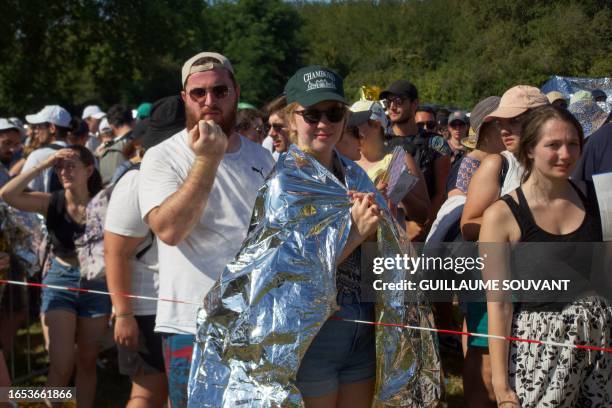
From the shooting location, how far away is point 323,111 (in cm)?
286

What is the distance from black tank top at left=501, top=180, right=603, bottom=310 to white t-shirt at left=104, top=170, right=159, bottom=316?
1.67 m

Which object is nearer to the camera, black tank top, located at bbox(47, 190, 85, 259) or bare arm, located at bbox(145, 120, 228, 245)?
bare arm, located at bbox(145, 120, 228, 245)

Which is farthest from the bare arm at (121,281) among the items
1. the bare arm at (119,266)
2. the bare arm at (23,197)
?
the bare arm at (23,197)

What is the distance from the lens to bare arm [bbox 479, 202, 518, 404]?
10.0 feet

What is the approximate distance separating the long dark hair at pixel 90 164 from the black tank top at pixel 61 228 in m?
0.19

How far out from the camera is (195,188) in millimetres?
2781

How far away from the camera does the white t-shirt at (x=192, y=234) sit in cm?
298

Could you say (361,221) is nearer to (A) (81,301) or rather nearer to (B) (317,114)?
(B) (317,114)

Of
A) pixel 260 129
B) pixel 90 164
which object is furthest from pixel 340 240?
pixel 260 129

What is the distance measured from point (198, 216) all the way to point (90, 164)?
2.61 meters

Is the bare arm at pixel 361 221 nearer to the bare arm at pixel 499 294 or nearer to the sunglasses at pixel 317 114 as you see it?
the sunglasses at pixel 317 114

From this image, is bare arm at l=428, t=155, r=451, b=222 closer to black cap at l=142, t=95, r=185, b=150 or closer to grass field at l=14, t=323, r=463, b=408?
grass field at l=14, t=323, r=463, b=408

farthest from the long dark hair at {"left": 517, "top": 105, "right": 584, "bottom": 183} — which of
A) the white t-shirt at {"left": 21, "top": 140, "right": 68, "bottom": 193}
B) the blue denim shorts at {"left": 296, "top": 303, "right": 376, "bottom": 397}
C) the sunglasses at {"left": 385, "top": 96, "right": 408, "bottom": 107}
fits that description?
the white t-shirt at {"left": 21, "top": 140, "right": 68, "bottom": 193}

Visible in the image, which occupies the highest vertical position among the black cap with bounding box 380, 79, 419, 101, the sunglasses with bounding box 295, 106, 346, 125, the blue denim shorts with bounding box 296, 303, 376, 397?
the black cap with bounding box 380, 79, 419, 101
